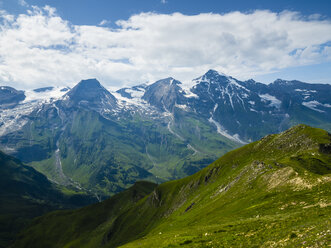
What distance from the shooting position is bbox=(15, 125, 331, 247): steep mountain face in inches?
1236

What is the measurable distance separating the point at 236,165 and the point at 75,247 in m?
137

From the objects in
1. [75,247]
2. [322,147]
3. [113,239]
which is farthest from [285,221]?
[75,247]

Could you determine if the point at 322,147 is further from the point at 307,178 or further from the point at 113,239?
the point at 113,239

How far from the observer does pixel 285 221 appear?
3325 cm

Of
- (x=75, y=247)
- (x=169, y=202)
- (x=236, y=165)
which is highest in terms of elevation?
(x=236, y=165)

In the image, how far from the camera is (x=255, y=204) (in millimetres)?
53750

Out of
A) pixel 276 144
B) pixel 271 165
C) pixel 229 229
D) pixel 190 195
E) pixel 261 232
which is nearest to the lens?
pixel 261 232

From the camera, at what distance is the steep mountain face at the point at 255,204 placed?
31.4 meters

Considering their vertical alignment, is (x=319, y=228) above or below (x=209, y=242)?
above

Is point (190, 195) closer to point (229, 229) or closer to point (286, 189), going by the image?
point (286, 189)

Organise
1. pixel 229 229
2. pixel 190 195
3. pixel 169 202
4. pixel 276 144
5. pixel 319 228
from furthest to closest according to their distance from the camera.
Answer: pixel 169 202 → pixel 190 195 → pixel 276 144 → pixel 229 229 → pixel 319 228

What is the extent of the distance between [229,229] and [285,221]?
910 centimetres

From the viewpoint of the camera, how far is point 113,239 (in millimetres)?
148125

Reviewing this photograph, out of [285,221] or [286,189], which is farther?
[286,189]
